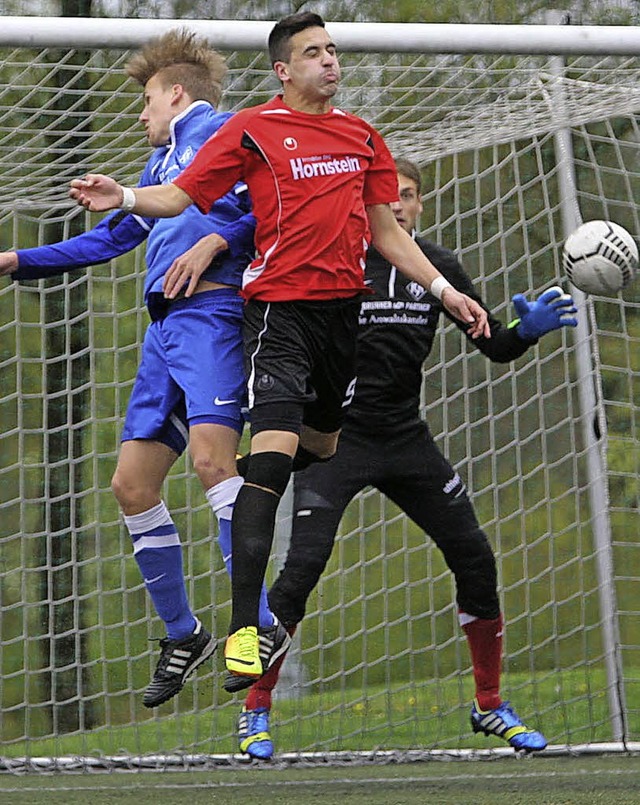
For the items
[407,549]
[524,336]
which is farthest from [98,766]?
[524,336]

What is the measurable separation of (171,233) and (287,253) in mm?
528

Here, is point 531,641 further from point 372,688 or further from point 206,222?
point 206,222

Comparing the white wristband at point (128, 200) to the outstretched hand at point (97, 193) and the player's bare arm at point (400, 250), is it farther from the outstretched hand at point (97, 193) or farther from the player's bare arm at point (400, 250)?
the player's bare arm at point (400, 250)

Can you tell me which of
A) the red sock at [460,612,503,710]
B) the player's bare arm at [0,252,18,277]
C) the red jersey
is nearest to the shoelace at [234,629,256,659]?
the red jersey

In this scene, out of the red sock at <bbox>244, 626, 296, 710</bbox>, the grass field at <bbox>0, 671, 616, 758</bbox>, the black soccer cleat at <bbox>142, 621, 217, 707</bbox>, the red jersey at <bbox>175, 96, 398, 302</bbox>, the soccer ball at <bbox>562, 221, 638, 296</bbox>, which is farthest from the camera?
the grass field at <bbox>0, 671, 616, 758</bbox>

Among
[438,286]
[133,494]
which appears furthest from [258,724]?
[438,286]

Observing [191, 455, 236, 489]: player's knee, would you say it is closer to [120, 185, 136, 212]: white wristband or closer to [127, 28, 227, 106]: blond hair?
[120, 185, 136, 212]: white wristband

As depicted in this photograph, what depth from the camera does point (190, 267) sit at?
4.55 meters

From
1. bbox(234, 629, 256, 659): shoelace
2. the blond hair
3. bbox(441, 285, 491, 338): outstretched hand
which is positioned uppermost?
the blond hair

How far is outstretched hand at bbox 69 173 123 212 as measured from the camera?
4188mm

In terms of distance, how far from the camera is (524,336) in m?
5.35

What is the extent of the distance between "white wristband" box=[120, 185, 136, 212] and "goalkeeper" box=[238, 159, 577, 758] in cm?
163

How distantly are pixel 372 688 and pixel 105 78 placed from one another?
3.22 meters

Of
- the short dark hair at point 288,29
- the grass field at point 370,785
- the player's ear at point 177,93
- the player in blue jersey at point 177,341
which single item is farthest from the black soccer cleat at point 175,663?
the short dark hair at point 288,29
